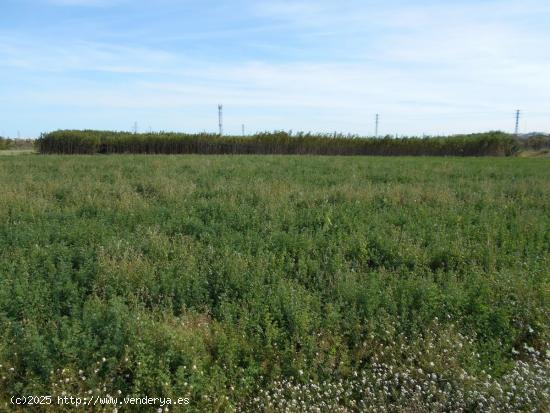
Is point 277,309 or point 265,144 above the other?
point 265,144

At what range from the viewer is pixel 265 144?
42.9 m

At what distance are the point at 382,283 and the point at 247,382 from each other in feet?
7.76

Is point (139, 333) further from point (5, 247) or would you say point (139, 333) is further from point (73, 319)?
point (5, 247)

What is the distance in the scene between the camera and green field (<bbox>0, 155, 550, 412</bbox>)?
147 inches

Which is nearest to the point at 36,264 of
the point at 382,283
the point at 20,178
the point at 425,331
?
the point at 382,283

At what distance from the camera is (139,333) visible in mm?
4098

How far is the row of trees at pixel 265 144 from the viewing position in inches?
1689

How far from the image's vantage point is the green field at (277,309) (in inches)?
147

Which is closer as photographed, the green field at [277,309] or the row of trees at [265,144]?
the green field at [277,309]

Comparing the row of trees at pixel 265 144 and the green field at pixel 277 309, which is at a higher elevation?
the row of trees at pixel 265 144

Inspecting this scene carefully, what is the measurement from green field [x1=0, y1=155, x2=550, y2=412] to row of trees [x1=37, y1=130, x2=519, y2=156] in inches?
1371

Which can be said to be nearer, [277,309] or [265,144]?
[277,309]

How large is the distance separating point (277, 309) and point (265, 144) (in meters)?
38.9

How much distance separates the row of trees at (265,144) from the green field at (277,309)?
34835mm
